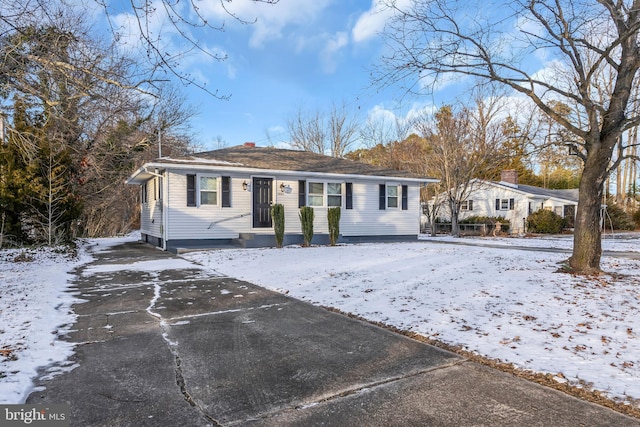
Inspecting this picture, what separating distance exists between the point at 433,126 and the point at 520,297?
17737 mm

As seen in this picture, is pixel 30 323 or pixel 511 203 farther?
pixel 511 203

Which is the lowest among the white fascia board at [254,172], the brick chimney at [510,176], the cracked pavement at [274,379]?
the cracked pavement at [274,379]

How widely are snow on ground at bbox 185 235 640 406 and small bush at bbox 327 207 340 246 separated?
4.05 m

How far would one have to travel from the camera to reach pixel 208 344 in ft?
11.8

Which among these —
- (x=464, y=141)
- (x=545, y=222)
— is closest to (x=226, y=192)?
(x=464, y=141)

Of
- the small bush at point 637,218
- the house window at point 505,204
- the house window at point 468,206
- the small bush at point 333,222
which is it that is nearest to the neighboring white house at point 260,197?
the small bush at point 333,222

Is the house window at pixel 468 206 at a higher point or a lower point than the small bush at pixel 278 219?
higher

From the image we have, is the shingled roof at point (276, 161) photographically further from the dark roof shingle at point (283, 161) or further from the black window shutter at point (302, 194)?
the black window shutter at point (302, 194)

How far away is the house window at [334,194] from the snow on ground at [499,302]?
5.61 meters

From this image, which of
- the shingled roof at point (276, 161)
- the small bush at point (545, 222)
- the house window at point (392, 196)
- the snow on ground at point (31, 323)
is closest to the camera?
the snow on ground at point (31, 323)

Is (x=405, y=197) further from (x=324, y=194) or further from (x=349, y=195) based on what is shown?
(x=324, y=194)

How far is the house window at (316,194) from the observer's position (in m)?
14.6

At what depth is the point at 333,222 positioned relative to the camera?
533 inches

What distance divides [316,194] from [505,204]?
60.1 feet
